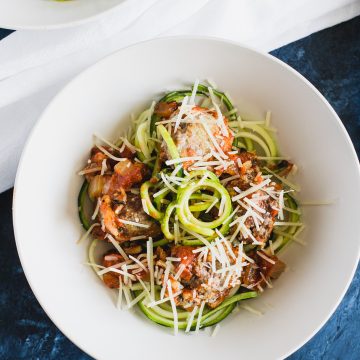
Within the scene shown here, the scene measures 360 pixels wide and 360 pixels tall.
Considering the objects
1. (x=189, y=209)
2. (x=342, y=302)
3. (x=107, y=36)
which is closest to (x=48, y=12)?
(x=107, y=36)

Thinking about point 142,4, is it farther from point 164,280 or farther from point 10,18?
point 164,280

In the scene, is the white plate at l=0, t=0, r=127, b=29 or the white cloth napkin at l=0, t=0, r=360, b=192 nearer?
the white plate at l=0, t=0, r=127, b=29

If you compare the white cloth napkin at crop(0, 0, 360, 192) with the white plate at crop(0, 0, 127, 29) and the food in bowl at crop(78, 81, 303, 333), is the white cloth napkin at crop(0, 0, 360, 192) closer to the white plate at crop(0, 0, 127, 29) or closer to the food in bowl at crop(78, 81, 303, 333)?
the white plate at crop(0, 0, 127, 29)

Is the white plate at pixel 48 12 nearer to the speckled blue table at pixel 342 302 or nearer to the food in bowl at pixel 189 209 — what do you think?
the speckled blue table at pixel 342 302

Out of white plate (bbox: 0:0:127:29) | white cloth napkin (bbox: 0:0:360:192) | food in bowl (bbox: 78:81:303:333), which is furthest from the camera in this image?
white cloth napkin (bbox: 0:0:360:192)

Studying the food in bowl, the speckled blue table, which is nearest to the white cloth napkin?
the speckled blue table

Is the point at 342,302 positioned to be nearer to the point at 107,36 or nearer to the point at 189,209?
the point at 189,209
